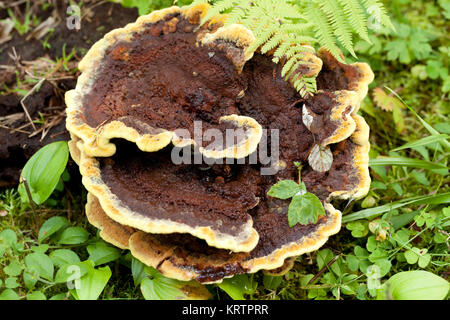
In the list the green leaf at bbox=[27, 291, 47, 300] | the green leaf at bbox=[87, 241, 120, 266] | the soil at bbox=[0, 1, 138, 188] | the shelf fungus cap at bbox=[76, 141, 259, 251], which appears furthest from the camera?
the soil at bbox=[0, 1, 138, 188]

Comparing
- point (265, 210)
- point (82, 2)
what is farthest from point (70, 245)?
point (82, 2)

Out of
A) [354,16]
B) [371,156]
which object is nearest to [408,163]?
[371,156]

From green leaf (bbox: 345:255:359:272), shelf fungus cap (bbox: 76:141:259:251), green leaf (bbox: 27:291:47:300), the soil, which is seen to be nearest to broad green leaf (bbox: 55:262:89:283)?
green leaf (bbox: 27:291:47:300)

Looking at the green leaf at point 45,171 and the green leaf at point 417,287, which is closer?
the green leaf at point 417,287

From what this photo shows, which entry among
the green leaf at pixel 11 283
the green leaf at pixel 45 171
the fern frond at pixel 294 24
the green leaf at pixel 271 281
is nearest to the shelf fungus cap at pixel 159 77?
the fern frond at pixel 294 24

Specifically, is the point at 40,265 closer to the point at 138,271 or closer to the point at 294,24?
the point at 138,271

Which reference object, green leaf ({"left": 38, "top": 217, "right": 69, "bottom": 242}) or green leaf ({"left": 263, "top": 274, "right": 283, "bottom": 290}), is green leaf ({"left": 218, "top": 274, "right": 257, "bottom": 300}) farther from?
green leaf ({"left": 38, "top": 217, "right": 69, "bottom": 242})

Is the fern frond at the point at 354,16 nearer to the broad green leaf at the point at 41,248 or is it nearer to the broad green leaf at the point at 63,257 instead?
the broad green leaf at the point at 63,257
